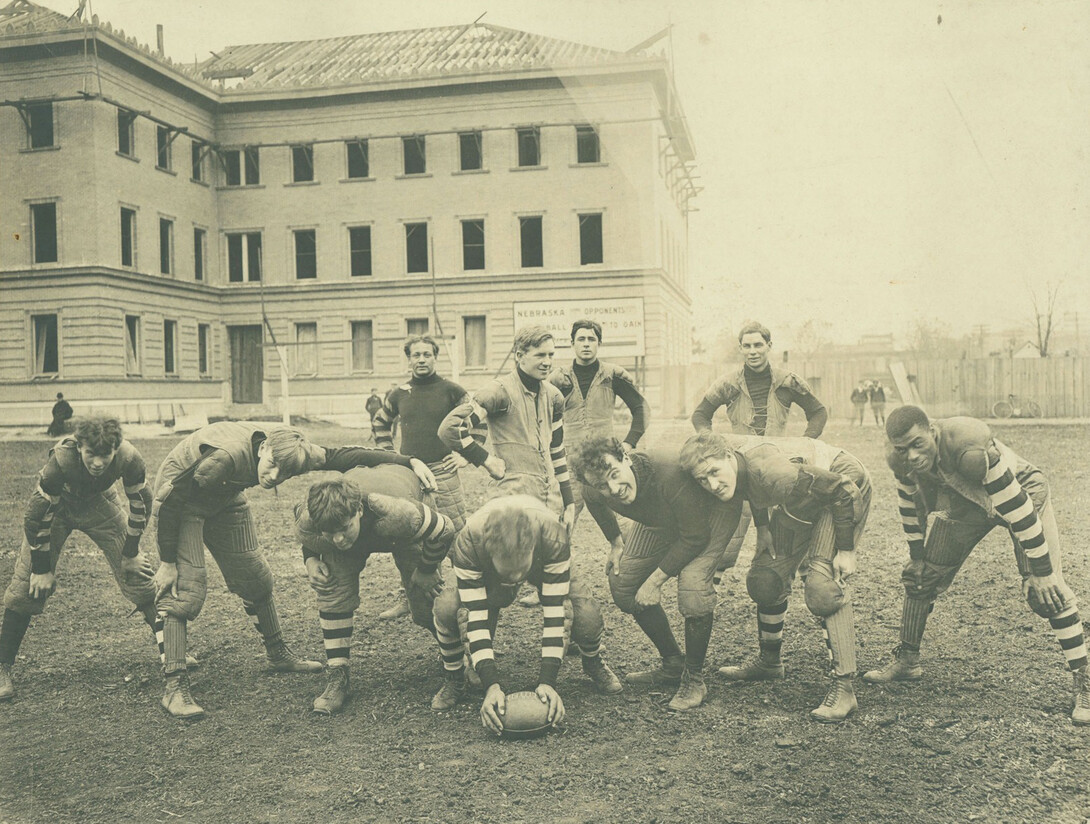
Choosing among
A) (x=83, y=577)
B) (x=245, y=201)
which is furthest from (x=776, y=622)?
(x=245, y=201)

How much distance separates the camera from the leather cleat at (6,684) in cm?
457

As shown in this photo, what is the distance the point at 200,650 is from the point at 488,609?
2.43 m

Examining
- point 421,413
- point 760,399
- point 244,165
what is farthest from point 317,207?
point 760,399

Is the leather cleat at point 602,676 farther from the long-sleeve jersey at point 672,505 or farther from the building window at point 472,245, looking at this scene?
the building window at point 472,245

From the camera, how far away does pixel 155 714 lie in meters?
4.32

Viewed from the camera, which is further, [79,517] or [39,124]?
[39,124]

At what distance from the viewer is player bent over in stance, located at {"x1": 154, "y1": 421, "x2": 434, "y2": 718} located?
13.9 ft

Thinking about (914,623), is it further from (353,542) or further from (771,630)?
(353,542)

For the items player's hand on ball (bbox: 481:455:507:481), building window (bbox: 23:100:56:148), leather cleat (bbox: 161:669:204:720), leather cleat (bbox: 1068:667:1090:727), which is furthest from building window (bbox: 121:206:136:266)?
leather cleat (bbox: 1068:667:1090:727)

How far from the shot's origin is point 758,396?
19.3 feet

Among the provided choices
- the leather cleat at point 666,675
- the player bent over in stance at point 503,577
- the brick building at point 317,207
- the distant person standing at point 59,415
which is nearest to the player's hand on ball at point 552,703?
the player bent over in stance at point 503,577

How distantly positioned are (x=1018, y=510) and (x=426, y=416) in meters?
3.62

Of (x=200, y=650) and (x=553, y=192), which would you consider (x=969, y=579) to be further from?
(x=553, y=192)

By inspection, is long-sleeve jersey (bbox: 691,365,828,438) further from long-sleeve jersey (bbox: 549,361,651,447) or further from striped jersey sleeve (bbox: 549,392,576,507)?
striped jersey sleeve (bbox: 549,392,576,507)
